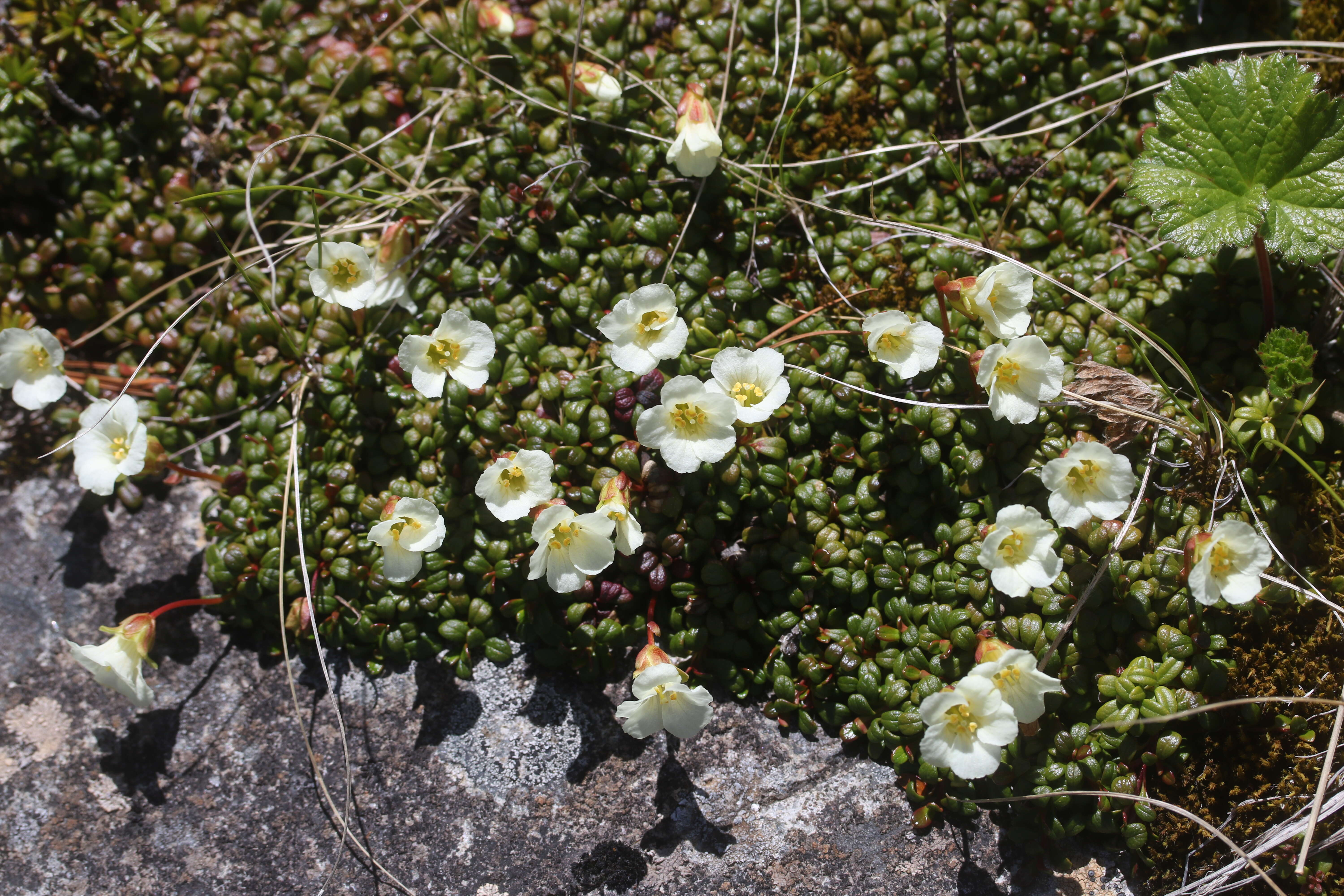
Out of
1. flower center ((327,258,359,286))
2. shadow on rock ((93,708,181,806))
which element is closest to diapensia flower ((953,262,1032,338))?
flower center ((327,258,359,286))

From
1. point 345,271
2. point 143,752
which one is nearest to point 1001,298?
point 345,271

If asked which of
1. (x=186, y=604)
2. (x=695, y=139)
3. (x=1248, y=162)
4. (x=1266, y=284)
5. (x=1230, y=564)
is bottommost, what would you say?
(x=186, y=604)

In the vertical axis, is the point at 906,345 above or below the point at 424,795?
above

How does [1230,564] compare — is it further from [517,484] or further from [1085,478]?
[517,484]

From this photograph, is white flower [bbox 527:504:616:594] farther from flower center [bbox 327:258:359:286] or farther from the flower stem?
the flower stem

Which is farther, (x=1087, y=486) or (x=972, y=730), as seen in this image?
(x=1087, y=486)

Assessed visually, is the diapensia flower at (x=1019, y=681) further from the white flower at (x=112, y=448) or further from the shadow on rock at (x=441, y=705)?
the white flower at (x=112, y=448)

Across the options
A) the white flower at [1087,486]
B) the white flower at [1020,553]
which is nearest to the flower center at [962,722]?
the white flower at [1020,553]

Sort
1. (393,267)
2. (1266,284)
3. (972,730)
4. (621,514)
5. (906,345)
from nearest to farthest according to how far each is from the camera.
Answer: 1. (972,730)
2. (621,514)
3. (906,345)
4. (1266,284)
5. (393,267)
